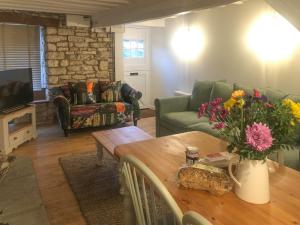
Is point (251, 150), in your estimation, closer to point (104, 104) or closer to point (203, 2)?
point (203, 2)

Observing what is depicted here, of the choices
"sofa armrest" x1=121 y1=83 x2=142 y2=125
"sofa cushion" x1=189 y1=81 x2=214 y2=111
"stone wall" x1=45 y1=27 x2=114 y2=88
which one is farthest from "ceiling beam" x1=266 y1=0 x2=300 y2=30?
"stone wall" x1=45 y1=27 x2=114 y2=88

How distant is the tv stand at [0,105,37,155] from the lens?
373 centimetres

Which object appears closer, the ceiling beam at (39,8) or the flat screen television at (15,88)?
the flat screen television at (15,88)

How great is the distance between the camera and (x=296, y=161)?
95.4 inches

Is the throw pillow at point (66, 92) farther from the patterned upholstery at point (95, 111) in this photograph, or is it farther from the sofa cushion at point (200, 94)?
the sofa cushion at point (200, 94)

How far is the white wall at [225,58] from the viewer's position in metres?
3.85

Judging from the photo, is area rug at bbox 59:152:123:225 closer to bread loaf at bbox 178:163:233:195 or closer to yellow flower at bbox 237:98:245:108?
bread loaf at bbox 178:163:233:195

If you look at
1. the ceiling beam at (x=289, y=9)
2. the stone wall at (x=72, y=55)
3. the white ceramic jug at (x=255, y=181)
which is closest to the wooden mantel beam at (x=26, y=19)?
the stone wall at (x=72, y=55)

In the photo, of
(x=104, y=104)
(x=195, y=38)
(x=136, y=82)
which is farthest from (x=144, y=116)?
(x=195, y=38)

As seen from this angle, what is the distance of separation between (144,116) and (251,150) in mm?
4979

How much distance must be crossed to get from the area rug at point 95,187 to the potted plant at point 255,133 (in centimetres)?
141

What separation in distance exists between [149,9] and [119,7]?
3.10 feet

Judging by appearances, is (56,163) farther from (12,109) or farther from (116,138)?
(12,109)

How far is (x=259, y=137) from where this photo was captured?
42.4 inches
